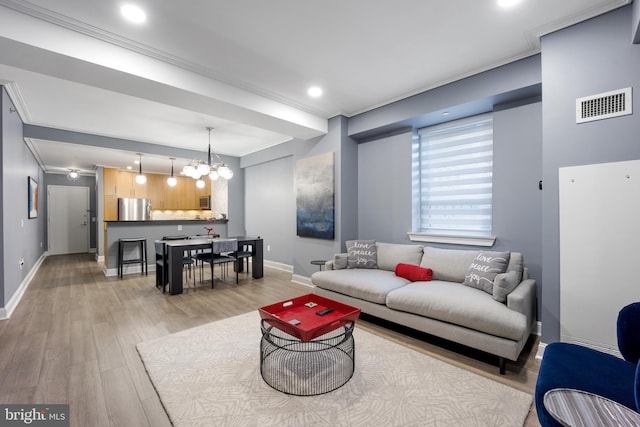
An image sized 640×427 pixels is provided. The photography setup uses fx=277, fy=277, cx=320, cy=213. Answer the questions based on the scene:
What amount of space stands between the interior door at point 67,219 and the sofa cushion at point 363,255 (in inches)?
374

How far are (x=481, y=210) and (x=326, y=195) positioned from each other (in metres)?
2.20

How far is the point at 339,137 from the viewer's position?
4395 mm

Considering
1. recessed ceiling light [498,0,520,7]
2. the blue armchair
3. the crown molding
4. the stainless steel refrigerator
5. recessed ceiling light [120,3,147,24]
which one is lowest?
the blue armchair

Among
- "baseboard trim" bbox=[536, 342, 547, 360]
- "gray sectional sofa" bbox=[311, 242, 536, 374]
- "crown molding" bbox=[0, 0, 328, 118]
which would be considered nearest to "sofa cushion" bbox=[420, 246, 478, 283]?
"gray sectional sofa" bbox=[311, 242, 536, 374]

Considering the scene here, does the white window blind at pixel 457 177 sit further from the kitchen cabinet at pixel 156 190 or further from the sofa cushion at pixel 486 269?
the kitchen cabinet at pixel 156 190

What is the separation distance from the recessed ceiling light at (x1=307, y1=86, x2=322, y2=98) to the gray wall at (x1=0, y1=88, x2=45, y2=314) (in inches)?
141

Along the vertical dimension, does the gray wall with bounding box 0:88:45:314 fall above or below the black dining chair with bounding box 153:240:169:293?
above

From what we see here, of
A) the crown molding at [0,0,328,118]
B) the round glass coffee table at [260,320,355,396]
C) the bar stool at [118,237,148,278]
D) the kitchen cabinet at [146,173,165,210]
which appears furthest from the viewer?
the kitchen cabinet at [146,173,165,210]

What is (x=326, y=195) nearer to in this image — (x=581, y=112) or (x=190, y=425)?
(x=581, y=112)

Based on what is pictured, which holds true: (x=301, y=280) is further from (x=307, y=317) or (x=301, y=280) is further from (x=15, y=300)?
(x=15, y=300)

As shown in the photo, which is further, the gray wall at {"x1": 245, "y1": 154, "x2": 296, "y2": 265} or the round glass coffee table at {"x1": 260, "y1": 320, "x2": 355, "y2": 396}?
the gray wall at {"x1": 245, "y1": 154, "x2": 296, "y2": 265}

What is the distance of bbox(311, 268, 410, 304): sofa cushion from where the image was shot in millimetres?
3021

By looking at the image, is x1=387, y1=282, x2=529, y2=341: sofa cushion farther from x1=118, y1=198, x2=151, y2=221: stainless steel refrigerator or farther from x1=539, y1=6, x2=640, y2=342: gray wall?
x1=118, y1=198, x2=151, y2=221: stainless steel refrigerator

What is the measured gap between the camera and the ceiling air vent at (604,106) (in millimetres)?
2082
